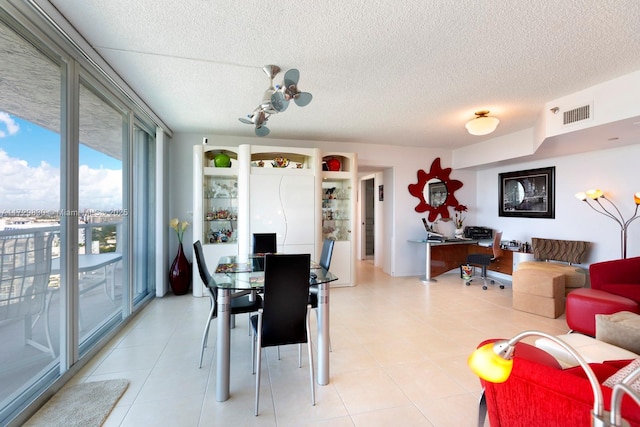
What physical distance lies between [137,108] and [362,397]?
3861mm

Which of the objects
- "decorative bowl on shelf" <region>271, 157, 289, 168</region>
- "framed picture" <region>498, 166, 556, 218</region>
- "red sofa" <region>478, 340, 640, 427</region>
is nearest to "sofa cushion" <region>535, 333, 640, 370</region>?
"red sofa" <region>478, 340, 640, 427</region>

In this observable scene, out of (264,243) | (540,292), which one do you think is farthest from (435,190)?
(264,243)

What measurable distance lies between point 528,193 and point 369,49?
433 centimetres

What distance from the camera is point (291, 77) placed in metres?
2.22

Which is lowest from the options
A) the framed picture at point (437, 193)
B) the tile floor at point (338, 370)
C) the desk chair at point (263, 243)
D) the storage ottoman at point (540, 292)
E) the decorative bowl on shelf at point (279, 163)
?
the tile floor at point (338, 370)

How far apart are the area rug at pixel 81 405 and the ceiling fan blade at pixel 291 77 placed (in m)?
2.58

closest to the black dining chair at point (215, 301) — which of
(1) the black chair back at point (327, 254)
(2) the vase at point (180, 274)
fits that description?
(1) the black chair back at point (327, 254)

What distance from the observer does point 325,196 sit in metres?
5.28

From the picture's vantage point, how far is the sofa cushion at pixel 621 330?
80.1 inches

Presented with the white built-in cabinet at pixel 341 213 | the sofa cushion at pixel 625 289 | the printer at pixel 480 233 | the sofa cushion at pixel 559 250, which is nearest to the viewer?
the sofa cushion at pixel 625 289

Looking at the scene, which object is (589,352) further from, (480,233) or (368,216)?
(368,216)

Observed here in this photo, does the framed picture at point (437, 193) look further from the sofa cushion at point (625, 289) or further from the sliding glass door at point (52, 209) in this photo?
the sliding glass door at point (52, 209)

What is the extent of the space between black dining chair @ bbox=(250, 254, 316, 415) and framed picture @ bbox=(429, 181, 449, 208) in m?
4.58

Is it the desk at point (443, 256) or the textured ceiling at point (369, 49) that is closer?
the textured ceiling at point (369, 49)
